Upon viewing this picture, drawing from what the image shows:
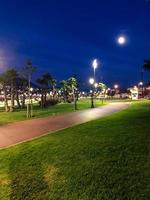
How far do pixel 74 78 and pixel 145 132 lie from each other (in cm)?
6714

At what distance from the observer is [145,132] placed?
41.3ft

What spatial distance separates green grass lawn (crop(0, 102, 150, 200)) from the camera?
7.30 meters

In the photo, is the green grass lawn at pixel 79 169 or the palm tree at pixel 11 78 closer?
the green grass lawn at pixel 79 169

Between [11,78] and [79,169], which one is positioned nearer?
[79,169]

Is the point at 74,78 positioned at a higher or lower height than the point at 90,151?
higher

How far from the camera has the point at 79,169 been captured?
8.68 meters

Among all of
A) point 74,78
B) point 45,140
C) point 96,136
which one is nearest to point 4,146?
point 45,140

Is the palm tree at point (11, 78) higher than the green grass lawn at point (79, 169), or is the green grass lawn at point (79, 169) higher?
the palm tree at point (11, 78)

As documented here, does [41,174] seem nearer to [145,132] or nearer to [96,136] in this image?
[96,136]

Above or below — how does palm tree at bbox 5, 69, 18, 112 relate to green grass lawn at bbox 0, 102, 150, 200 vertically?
above

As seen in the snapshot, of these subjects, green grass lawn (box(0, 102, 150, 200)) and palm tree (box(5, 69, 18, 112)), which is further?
palm tree (box(5, 69, 18, 112))

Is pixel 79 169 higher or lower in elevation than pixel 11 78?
lower

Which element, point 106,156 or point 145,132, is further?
point 145,132

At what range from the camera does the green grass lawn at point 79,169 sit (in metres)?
7.30
